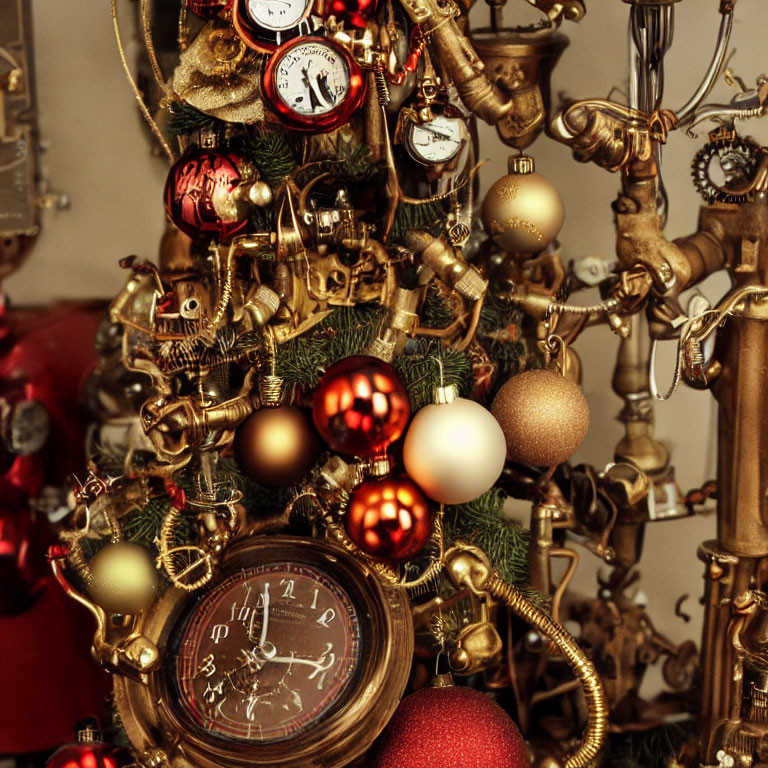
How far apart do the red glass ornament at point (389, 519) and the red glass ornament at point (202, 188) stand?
14.3 inches

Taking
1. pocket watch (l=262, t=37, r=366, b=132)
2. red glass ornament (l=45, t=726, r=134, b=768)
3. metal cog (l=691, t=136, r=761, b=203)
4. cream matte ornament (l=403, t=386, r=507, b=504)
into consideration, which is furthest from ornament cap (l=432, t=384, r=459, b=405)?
red glass ornament (l=45, t=726, r=134, b=768)

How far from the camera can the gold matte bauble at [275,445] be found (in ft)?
4.01

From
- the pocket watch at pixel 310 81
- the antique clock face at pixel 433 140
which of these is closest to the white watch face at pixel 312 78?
the pocket watch at pixel 310 81

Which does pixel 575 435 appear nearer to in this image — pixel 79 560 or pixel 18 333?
pixel 79 560

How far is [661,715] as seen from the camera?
5.18 feet

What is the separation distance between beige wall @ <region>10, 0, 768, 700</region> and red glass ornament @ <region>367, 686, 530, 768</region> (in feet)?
1.34

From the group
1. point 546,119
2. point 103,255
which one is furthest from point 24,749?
point 546,119

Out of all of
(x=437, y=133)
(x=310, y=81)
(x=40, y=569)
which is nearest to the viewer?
(x=310, y=81)

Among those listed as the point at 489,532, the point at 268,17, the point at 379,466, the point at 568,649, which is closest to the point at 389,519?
the point at 379,466

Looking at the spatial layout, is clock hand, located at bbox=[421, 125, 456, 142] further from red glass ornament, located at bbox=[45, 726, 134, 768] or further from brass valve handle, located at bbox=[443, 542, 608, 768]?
red glass ornament, located at bbox=[45, 726, 134, 768]

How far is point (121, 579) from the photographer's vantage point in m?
1.21

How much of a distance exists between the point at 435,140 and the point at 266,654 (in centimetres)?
63

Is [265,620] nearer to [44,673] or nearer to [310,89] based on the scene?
[44,673]

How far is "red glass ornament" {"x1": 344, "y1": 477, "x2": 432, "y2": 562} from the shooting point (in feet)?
3.96
